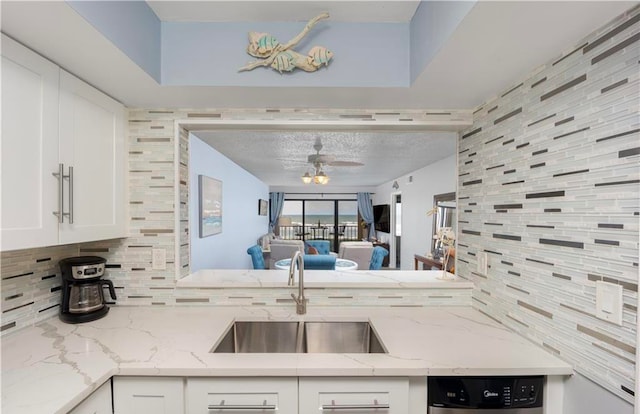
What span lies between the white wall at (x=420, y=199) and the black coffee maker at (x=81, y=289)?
3.72m

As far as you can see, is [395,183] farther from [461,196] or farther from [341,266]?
[461,196]

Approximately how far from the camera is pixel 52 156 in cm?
108

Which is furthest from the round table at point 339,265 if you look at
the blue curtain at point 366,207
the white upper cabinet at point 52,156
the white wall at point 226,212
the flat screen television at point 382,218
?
the blue curtain at point 366,207

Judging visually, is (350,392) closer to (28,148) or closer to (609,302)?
(609,302)

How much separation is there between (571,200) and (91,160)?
6.36 feet

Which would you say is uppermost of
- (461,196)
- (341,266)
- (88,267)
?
(461,196)

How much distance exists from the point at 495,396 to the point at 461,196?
102 centimetres

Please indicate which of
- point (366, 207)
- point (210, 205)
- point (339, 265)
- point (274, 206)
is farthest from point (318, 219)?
point (210, 205)

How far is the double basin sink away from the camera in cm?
148

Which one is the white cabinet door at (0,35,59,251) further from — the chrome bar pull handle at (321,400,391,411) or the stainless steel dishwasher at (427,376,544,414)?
the stainless steel dishwasher at (427,376,544,414)

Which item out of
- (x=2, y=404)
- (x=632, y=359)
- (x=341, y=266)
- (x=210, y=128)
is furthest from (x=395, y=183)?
(x=2, y=404)

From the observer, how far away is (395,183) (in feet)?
21.4

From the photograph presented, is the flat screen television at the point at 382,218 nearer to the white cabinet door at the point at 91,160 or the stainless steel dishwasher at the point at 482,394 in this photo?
the stainless steel dishwasher at the point at 482,394

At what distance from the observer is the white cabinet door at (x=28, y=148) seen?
92 cm
